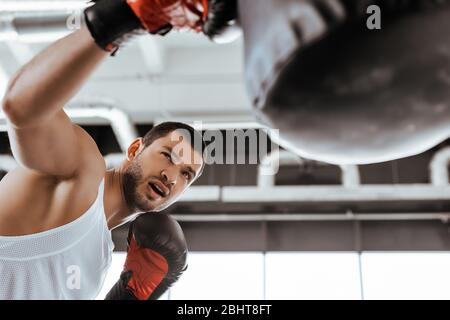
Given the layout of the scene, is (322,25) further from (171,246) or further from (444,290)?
(444,290)

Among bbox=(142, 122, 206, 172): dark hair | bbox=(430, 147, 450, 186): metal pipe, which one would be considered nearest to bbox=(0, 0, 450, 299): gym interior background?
bbox=(430, 147, 450, 186): metal pipe

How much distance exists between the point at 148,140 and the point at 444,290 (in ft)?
8.92

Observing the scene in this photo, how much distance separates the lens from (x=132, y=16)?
32.9 inches

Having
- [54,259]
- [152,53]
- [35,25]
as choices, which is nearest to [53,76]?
[54,259]

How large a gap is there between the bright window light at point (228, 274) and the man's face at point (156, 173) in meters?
2.03

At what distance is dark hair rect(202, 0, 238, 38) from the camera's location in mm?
835

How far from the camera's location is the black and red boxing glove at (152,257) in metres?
1.66

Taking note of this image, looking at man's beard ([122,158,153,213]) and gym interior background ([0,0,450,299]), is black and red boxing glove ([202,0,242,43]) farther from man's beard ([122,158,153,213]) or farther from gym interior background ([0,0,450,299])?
gym interior background ([0,0,450,299])

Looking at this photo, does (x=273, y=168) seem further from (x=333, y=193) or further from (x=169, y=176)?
(x=169, y=176)

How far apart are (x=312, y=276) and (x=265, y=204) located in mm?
569

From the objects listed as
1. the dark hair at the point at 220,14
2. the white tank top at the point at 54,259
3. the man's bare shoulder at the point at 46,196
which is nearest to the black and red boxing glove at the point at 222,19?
the dark hair at the point at 220,14

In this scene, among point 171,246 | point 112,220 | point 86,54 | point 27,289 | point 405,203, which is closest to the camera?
point 86,54

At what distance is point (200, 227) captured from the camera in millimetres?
3766
